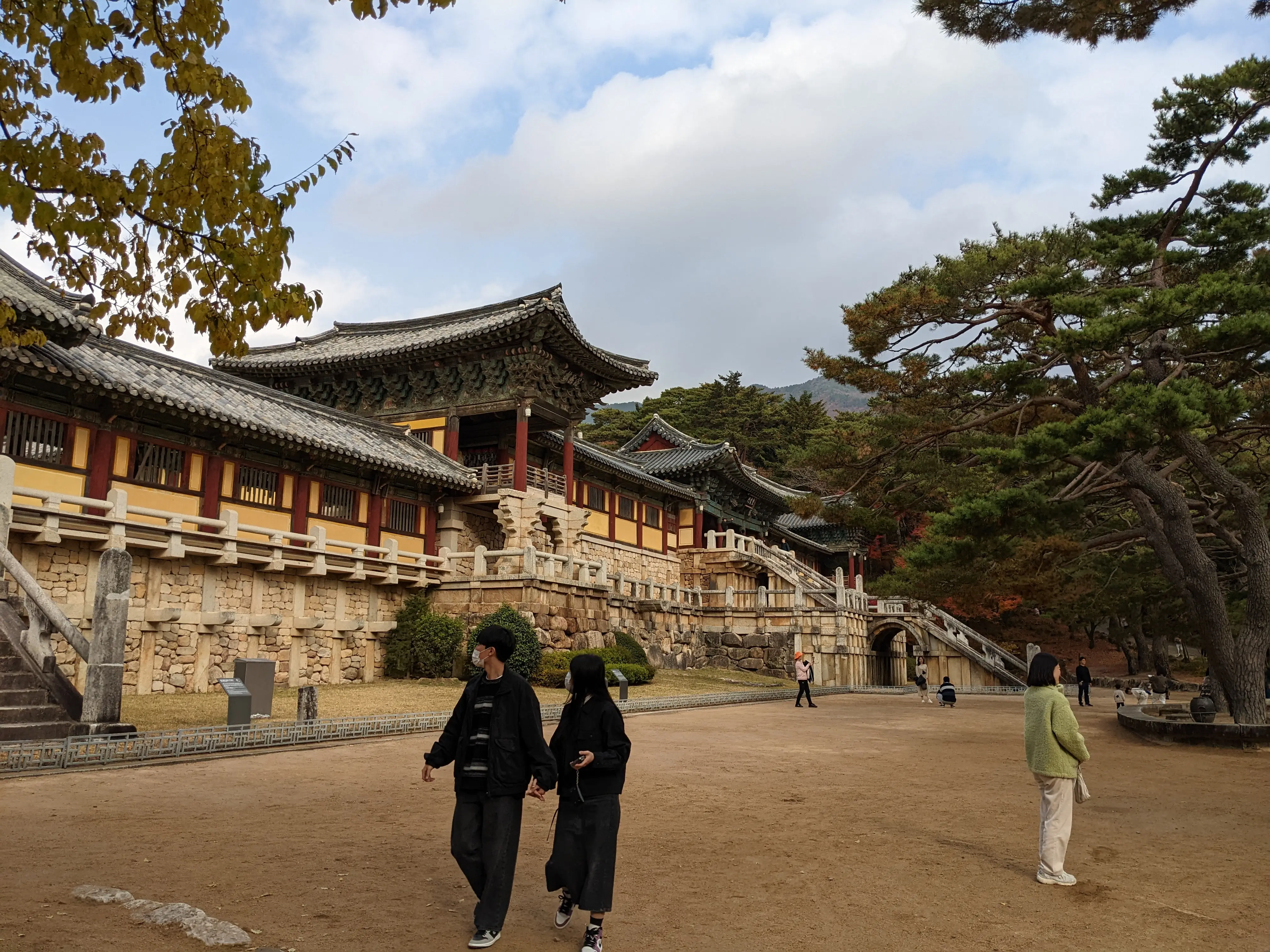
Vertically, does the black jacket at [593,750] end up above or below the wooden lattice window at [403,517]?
below

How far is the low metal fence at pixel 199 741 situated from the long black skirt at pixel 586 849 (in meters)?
6.92

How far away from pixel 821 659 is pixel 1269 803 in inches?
876

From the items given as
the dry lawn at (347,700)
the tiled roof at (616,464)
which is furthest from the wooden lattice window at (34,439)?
the tiled roof at (616,464)

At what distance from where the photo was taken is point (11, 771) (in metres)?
9.05

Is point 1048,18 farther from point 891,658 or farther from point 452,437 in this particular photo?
point 891,658

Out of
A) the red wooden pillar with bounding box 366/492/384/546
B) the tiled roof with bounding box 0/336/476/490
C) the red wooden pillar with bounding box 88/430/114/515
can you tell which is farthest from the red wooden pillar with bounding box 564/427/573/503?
the red wooden pillar with bounding box 88/430/114/515

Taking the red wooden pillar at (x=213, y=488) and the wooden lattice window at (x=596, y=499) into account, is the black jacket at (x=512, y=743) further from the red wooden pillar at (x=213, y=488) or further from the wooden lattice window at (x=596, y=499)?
the wooden lattice window at (x=596, y=499)

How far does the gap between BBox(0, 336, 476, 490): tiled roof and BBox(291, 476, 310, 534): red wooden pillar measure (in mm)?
1244

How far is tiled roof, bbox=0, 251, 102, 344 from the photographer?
15359 millimetres

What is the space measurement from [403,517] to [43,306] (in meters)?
11.2

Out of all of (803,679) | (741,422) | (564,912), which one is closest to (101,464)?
(803,679)

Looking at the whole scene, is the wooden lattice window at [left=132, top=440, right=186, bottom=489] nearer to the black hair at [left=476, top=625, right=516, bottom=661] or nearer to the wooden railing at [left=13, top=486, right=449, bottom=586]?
the wooden railing at [left=13, top=486, right=449, bottom=586]

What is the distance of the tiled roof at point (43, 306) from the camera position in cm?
1536

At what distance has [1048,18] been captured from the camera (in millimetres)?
12266
